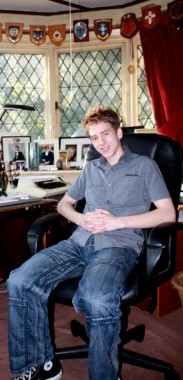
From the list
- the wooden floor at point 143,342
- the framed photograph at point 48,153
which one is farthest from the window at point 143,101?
the wooden floor at point 143,342

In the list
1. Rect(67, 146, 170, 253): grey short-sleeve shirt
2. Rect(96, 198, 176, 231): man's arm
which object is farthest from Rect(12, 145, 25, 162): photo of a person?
Rect(96, 198, 176, 231): man's arm

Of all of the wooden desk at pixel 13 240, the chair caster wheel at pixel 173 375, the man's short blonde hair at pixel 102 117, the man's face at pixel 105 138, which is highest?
the man's short blonde hair at pixel 102 117

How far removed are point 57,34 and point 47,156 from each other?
1.36 metres

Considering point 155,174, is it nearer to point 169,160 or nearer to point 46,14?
point 169,160

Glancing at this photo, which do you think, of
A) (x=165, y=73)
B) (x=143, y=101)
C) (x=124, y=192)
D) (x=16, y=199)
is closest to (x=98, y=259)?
(x=124, y=192)

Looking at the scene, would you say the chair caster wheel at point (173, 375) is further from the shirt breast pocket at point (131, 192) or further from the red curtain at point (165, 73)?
the red curtain at point (165, 73)

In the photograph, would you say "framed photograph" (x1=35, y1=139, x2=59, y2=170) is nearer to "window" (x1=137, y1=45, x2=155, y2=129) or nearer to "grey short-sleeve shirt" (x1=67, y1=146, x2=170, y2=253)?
"window" (x1=137, y1=45, x2=155, y2=129)

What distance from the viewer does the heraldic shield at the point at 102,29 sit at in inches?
144

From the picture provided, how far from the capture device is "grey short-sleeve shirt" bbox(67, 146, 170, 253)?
1633mm

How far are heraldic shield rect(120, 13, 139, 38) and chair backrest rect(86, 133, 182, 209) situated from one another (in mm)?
2020

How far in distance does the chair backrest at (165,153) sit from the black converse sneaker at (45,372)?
85cm

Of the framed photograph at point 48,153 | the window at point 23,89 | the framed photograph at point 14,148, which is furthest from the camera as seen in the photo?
the window at point 23,89

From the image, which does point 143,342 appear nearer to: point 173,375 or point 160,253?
point 173,375

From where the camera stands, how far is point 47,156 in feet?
10.1
